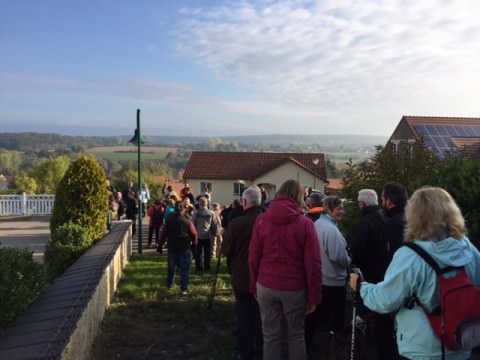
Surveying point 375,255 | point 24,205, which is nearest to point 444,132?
point 24,205

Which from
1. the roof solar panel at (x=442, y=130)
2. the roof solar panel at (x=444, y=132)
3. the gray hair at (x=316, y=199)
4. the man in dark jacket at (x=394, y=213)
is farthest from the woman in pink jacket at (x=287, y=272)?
the roof solar panel at (x=442, y=130)

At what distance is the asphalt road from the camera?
16.3m

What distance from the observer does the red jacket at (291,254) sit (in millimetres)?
4602

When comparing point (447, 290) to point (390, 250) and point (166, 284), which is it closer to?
point (390, 250)

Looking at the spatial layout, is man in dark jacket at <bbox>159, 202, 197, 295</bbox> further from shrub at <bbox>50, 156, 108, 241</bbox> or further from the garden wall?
shrub at <bbox>50, 156, 108, 241</bbox>

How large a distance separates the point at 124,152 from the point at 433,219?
79761mm

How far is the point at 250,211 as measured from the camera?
557 centimetres

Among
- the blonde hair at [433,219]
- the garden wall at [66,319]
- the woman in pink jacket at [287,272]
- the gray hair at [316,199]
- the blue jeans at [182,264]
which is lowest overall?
the blue jeans at [182,264]

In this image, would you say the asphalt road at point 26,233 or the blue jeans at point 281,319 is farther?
the asphalt road at point 26,233

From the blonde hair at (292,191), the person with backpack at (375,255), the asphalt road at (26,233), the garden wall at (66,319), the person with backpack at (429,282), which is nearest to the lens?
the person with backpack at (429,282)

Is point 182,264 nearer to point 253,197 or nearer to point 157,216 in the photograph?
point 253,197

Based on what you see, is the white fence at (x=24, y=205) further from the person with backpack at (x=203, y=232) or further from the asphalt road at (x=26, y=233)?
the person with backpack at (x=203, y=232)

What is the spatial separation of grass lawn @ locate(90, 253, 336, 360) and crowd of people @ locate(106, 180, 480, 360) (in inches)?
24.5

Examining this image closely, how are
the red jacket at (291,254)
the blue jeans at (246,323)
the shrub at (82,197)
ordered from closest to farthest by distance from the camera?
the red jacket at (291,254) → the blue jeans at (246,323) → the shrub at (82,197)
